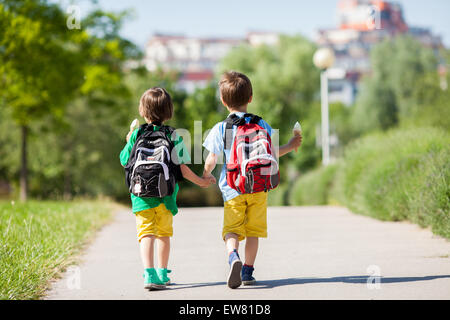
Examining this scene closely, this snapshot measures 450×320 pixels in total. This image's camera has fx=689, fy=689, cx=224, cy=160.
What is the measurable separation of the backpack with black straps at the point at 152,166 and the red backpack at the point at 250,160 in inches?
16.9

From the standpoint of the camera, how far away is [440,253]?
6.52 metres

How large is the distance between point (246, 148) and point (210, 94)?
4742 centimetres

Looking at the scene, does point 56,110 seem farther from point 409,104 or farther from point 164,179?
point 409,104

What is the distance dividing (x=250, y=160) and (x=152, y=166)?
0.72 m

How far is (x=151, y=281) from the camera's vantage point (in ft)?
16.6

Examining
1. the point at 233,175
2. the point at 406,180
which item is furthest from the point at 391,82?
the point at 233,175

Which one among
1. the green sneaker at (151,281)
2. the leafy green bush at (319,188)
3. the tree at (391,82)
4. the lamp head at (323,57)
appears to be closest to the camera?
the green sneaker at (151,281)

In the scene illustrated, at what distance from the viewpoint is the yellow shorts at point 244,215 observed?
5.14m

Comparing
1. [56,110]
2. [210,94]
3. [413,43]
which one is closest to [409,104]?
[413,43]

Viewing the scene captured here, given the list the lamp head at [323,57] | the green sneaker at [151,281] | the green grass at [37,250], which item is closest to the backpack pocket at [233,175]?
the green sneaker at [151,281]

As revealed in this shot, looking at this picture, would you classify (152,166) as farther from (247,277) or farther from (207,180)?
(247,277)

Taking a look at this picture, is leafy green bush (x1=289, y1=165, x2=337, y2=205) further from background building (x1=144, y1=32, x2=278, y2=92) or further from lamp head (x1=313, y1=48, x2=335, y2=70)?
background building (x1=144, y1=32, x2=278, y2=92)

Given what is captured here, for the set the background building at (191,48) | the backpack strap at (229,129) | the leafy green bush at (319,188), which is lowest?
the leafy green bush at (319,188)

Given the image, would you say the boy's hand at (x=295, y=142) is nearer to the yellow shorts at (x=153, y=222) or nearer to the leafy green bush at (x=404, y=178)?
the yellow shorts at (x=153, y=222)
